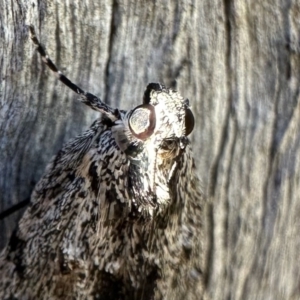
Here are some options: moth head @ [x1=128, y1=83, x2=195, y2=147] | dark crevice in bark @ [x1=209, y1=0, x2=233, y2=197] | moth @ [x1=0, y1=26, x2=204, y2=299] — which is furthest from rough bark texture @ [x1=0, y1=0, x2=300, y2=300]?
moth head @ [x1=128, y1=83, x2=195, y2=147]

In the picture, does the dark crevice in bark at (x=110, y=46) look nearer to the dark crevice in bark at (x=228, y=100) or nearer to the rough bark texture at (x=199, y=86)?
the rough bark texture at (x=199, y=86)

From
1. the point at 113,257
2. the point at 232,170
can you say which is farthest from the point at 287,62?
the point at 113,257

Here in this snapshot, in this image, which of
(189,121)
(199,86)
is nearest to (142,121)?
(189,121)

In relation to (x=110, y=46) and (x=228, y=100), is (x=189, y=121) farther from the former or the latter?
(x=110, y=46)

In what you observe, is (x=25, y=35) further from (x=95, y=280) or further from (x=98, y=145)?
(x=95, y=280)

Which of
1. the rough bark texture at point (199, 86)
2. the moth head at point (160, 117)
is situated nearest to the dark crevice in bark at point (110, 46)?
the rough bark texture at point (199, 86)
